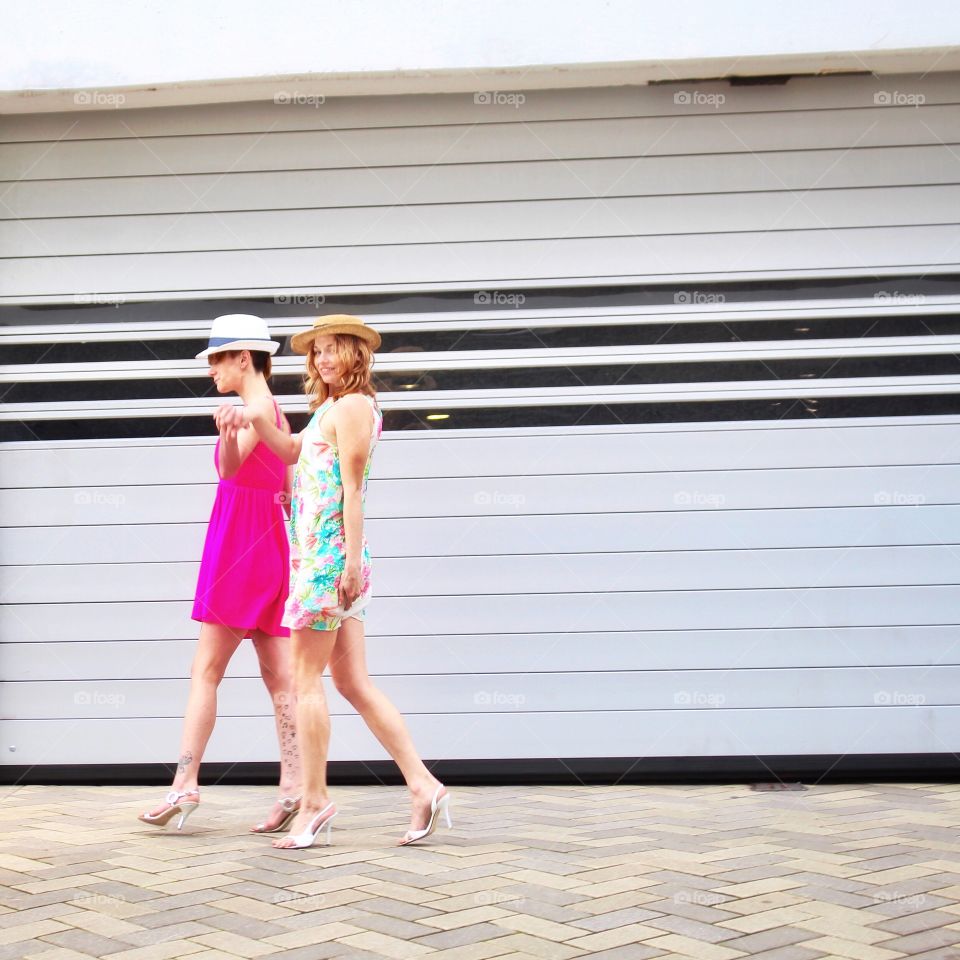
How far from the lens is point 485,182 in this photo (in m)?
5.60

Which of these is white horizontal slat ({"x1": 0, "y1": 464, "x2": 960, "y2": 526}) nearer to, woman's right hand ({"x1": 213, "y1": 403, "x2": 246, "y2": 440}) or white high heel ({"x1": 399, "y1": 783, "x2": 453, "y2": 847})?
woman's right hand ({"x1": 213, "y1": 403, "x2": 246, "y2": 440})

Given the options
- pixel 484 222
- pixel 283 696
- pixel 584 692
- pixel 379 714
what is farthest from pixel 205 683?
pixel 484 222

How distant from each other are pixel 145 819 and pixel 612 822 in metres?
1.70

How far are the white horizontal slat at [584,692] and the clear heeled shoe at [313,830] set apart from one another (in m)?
1.30

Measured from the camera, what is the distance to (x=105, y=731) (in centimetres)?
555

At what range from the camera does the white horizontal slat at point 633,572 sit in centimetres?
543

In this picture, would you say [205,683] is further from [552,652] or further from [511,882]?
[552,652]

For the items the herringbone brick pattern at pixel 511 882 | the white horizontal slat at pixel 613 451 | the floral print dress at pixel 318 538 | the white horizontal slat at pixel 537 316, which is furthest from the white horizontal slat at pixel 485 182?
the herringbone brick pattern at pixel 511 882

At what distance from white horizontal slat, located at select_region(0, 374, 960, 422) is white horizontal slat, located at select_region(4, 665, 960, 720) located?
3.97 feet

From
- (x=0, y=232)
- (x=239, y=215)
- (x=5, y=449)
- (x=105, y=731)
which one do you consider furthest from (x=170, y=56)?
(x=105, y=731)

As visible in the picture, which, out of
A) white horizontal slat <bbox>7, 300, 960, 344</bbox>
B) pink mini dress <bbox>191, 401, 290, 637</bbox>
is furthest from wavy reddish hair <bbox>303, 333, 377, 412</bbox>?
white horizontal slat <bbox>7, 300, 960, 344</bbox>

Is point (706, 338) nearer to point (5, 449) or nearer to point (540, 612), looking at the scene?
point (540, 612)

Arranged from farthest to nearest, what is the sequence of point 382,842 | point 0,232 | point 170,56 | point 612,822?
point 0,232
point 170,56
point 612,822
point 382,842

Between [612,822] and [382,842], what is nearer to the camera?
[382,842]
